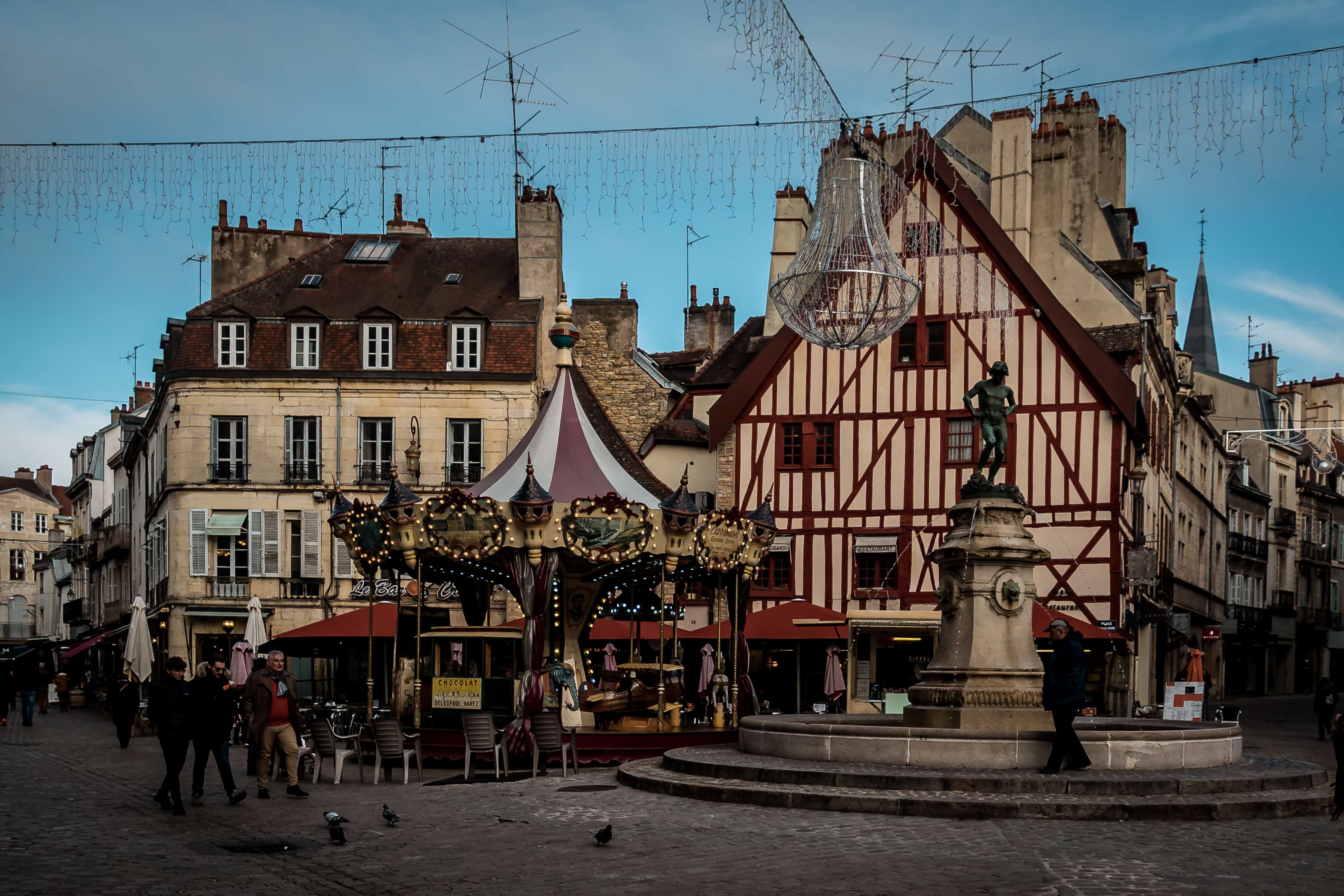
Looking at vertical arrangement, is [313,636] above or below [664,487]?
below

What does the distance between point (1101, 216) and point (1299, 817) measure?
2423 cm

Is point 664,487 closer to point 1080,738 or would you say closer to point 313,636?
point 313,636

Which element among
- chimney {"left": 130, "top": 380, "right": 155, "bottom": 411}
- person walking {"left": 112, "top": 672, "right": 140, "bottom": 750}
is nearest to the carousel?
person walking {"left": 112, "top": 672, "right": 140, "bottom": 750}

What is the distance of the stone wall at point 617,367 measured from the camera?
128 ft

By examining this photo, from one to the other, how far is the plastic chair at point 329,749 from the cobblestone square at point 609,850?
1227 mm

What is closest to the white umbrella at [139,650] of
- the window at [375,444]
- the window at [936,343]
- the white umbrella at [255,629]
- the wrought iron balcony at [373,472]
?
the white umbrella at [255,629]

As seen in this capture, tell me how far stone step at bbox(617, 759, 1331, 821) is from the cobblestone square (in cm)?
17

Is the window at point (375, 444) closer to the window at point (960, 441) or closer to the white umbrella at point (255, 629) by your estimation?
the white umbrella at point (255, 629)

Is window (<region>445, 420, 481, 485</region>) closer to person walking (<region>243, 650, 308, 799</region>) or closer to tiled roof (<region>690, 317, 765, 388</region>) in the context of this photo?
tiled roof (<region>690, 317, 765, 388</region>)

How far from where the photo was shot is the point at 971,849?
10141 millimetres

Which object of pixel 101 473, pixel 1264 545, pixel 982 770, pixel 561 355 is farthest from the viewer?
pixel 101 473

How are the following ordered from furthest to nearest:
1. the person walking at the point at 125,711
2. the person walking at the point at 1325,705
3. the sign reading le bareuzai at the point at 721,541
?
the person walking at the point at 1325,705, the person walking at the point at 125,711, the sign reading le bareuzai at the point at 721,541

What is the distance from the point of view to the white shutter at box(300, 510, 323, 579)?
3450 cm

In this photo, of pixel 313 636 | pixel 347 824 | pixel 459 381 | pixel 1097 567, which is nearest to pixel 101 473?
pixel 459 381
